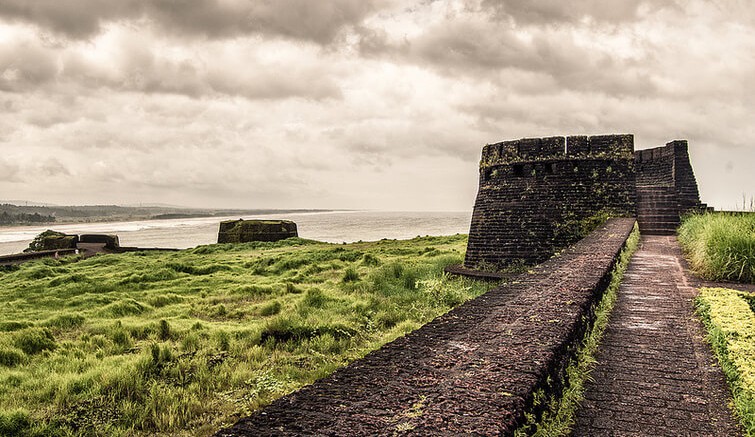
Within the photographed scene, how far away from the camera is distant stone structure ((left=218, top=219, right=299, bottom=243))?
3431 cm

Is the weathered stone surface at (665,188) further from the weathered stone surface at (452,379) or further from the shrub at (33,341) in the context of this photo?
the shrub at (33,341)

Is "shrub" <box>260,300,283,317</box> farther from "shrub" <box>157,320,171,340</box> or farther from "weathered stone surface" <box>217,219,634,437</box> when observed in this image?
"weathered stone surface" <box>217,219,634,437</box>

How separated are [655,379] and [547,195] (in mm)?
9939

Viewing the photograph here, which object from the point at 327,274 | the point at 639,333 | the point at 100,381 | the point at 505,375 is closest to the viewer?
the point at 505,375

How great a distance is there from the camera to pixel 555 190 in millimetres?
12609

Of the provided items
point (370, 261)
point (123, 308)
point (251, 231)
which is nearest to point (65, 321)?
point (123, 308)

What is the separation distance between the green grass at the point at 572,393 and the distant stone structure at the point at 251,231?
3143cm

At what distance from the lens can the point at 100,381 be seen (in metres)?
6.58

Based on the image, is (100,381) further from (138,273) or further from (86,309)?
(138,273)

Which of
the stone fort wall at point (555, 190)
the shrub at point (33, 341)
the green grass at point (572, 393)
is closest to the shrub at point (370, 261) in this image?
the stone fort wall at point (555, 190)

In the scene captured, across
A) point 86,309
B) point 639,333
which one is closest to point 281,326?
point 86,309

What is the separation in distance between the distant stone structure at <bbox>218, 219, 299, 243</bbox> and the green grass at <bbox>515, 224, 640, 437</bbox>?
31.4m

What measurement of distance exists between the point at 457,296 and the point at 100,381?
721 centimetres

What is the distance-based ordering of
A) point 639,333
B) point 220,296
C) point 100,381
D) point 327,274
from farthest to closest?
point 327,274, point 220,296, point 100,381, point 639,333
